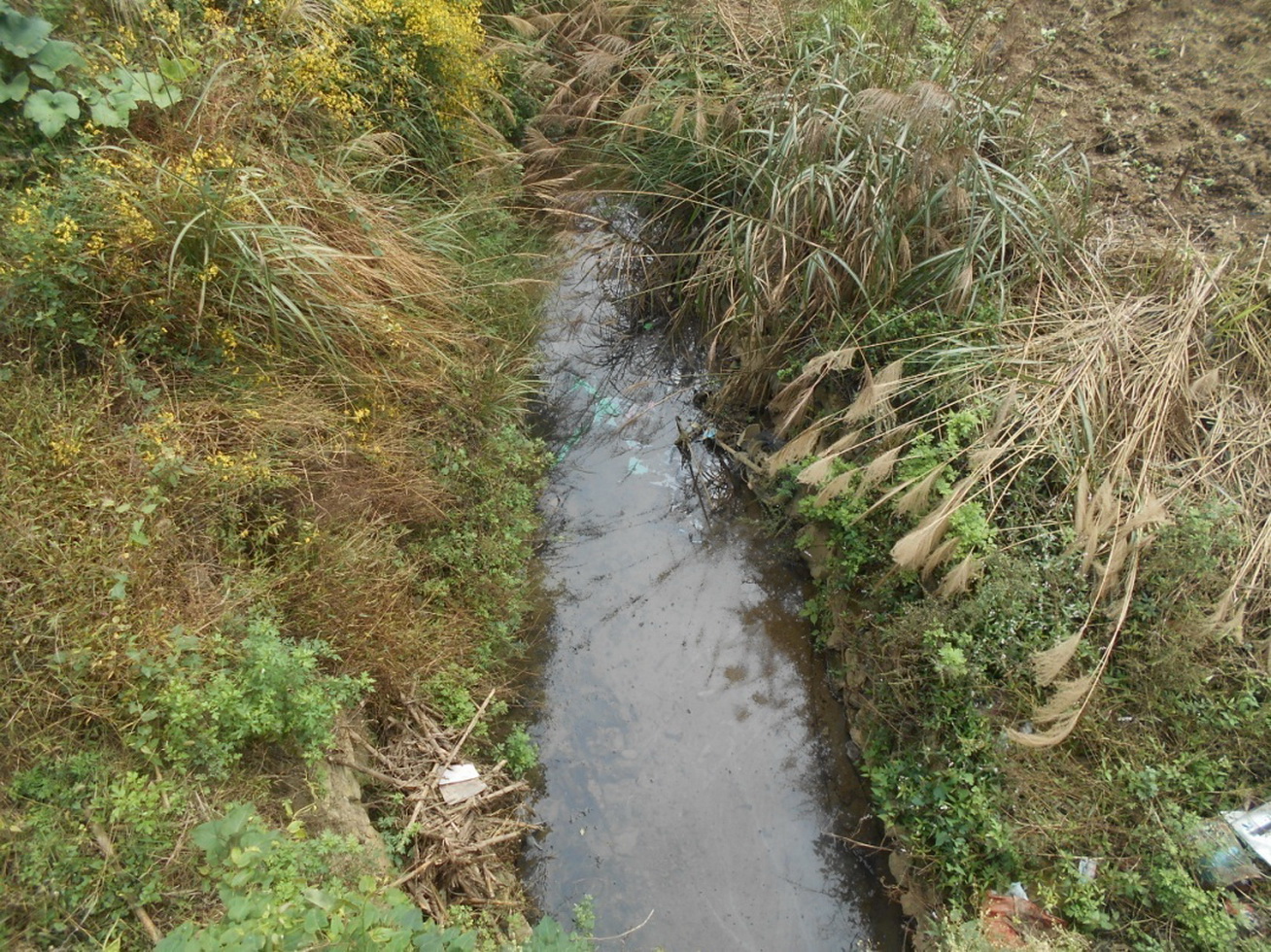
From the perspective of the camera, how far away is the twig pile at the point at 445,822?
2.82 m

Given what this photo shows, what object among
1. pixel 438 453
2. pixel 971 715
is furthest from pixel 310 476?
pixel 971 715

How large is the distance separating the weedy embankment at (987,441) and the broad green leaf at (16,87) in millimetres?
2823

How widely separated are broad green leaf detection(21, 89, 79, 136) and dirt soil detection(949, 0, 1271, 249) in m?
4.62

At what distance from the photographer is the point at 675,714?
3.59 metres

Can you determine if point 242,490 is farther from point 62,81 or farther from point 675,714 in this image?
point 675,714

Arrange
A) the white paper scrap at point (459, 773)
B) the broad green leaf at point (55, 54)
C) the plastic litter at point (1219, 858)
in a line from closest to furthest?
the plastic litter at point (1219, 858), the broad green leaf at point (55, 54), the white paper scrap at point (459, 773)

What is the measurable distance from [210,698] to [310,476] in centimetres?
108

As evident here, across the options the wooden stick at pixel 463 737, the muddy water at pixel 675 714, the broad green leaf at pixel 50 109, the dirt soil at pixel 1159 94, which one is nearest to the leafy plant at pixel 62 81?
the broad green leaf at pixel 50 109

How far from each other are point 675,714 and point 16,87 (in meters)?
3.71

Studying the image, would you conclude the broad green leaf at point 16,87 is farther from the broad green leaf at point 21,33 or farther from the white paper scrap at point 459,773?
the white paper scrap at point 459,773

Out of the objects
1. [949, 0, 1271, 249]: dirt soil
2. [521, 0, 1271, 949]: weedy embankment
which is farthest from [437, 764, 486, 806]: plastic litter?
[949, 0, 1271, 249]: dirt soil

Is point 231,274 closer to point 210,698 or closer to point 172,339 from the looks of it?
point 172,339

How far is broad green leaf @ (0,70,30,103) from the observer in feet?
9.41

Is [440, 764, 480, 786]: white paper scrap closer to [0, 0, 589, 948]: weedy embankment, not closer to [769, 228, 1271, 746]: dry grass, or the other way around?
[0, 0, 589, 948]: weedy embankment
